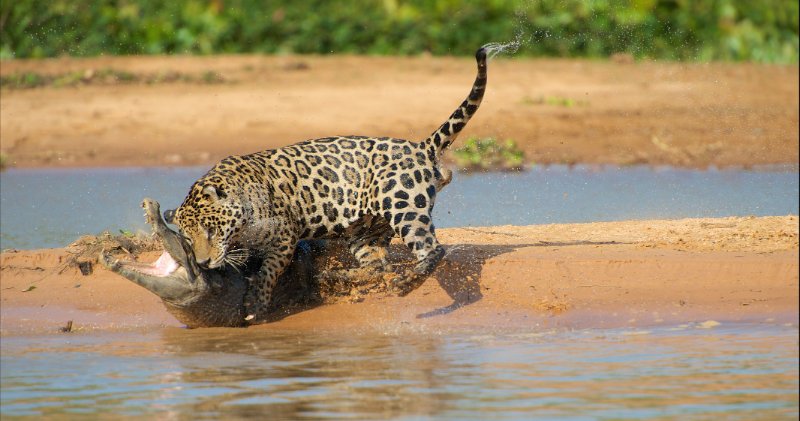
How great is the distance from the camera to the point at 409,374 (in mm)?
8531

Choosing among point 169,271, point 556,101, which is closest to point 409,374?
point 169,271

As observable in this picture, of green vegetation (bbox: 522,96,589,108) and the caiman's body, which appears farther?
green vegetation (bbox: 522,96,589,108)

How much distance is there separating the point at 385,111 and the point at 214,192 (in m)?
10.2

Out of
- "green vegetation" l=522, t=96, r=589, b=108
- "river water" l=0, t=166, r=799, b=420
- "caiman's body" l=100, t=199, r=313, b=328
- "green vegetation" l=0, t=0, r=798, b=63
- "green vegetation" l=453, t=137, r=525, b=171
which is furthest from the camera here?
"green vegetation" l=0, t=0, r=798, b=63

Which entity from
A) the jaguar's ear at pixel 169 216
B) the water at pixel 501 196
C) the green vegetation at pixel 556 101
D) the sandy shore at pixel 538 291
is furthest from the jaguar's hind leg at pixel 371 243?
the green vegetation at pixel 556 101

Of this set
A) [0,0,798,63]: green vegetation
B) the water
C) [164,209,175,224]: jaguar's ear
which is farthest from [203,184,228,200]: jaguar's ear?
[0,0,798,63]: green vegetation

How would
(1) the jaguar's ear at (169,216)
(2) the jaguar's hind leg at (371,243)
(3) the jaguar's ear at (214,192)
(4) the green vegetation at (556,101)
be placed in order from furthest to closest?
(4) the green vegetation at (556,101) < (2) the jaguar's hind leg at (371,243) < (1) the jaguar's ear at (169,216) < (3) the jaguar's ear at (214,192)

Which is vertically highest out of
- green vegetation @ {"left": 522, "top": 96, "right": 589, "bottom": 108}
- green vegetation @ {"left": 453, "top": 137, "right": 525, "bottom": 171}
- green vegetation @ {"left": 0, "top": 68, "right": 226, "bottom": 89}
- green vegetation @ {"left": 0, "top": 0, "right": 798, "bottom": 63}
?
green vegetation @ {"left": 0, "top": 0, "right": 798, "bottom": 63}

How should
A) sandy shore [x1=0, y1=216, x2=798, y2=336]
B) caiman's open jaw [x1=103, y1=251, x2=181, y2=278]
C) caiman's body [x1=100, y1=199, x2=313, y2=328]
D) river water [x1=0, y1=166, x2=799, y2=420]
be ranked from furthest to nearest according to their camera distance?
sandy shore [x1=0, y1=216, x2=798, y2=336] < caiman's open jaw [x1=103, y1=251, x2=181, y2=278] < caiman's body [x1=100, y1=199, x2=313, y2=328] < river water [x1=0, y1=166, x2=799, y2=420]

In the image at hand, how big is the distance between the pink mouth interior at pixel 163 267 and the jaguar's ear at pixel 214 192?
0.49m

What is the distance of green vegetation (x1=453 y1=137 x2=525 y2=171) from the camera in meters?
17.8

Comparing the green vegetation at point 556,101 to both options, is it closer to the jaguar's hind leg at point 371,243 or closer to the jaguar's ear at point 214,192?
the jaguar's hind leg at point 371,243

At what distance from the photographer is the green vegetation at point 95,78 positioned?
66.0 ft

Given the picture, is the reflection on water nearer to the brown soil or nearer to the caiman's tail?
the caiman's tail
